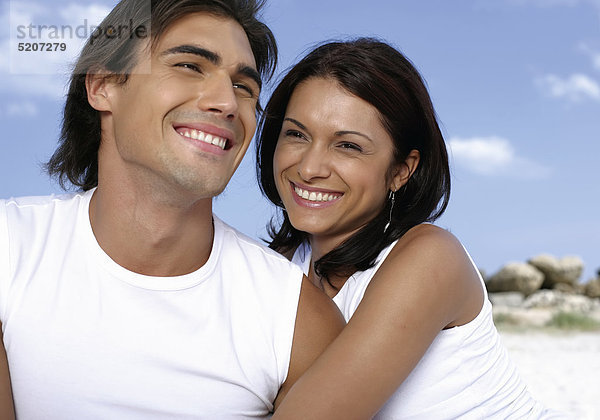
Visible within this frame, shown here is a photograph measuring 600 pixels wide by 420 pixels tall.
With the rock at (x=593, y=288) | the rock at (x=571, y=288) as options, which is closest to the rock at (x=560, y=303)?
the rock at (x=571, y=288)

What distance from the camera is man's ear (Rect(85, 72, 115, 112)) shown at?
2596mm

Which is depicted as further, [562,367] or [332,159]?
[562,367]

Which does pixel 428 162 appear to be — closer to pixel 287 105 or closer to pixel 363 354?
pixel 287 105

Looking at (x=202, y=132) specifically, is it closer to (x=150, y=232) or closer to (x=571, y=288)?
(x=150, y=232)

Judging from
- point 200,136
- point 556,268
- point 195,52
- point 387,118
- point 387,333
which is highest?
point 195,52

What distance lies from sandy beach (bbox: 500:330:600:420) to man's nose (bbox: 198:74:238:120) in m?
4.35

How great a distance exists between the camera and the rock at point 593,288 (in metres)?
19.5

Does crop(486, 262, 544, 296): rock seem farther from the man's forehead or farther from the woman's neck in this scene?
the man's forehead

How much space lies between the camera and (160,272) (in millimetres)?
2455

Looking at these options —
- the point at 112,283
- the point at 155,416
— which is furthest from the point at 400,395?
the point at 112,283

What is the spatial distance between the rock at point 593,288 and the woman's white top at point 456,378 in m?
18.2

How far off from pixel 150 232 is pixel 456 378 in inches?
52.0

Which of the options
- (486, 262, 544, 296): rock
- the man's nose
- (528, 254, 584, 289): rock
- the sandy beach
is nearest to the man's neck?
the man's nose

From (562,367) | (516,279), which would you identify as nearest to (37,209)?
(562,367)
